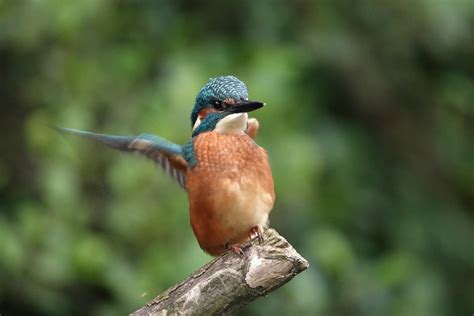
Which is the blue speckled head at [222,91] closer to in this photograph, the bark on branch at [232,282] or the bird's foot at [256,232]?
the bird's foot at [256,232]

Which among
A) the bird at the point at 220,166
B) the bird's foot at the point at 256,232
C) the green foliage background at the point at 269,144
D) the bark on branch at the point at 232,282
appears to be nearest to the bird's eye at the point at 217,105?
the bird at the point at 220,166

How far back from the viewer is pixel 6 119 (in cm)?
559

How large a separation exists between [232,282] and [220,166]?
709mm

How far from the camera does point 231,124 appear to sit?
368 cm

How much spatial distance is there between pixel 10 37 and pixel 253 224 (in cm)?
233

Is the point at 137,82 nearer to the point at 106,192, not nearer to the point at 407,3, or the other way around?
Result: the point at 106,192

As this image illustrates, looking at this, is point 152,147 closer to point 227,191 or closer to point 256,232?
point 227,191

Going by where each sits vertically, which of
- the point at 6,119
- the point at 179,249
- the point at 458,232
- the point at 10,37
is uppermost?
the point at 10,37

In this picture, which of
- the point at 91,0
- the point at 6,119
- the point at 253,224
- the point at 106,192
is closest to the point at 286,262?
the point at 253,224

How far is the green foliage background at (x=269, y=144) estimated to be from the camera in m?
4.88

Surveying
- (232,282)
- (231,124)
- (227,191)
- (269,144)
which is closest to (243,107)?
(231,124)

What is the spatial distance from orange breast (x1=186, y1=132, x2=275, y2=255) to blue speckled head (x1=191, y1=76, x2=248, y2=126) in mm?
135

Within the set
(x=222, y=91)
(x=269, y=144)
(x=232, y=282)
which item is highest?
(x=222, y=91)

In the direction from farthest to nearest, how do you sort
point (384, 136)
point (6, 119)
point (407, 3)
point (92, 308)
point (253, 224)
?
point (384, 136) < point (407, 3) < point (6, 119) < point (92, 308) < point (253, 224)
